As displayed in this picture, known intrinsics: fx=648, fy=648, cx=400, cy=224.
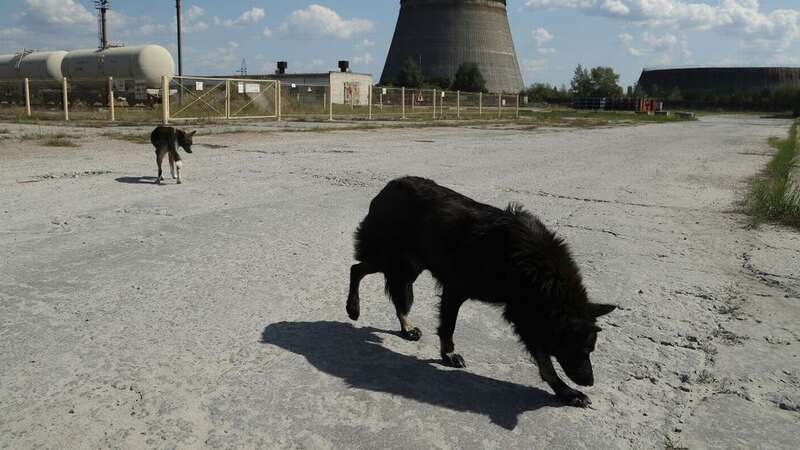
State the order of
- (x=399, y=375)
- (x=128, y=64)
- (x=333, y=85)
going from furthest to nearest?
(x=333, y=85)
(x=128, y=64)
(x=399, y=375)

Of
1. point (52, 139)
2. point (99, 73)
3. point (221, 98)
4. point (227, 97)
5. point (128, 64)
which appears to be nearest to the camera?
point (52, 139)

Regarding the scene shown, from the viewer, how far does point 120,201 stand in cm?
767

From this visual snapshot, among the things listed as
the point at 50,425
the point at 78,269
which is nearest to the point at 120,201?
the point at 78,269

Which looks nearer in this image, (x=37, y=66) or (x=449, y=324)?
(x=449, y=324)

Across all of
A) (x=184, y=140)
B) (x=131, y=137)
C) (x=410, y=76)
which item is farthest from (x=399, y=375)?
(x=410, y=76)

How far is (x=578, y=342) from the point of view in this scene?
9.54 ft

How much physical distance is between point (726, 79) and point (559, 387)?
140 meters

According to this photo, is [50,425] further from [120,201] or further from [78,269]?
[120,201]

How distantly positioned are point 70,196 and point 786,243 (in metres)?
8.07

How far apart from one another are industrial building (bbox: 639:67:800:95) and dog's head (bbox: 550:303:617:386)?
437 feet

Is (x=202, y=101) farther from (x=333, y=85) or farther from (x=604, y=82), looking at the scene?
(x=604, y=82)

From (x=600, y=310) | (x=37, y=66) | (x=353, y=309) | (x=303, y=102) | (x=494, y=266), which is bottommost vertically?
(x=353, y=309)

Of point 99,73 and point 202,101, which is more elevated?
point 99,73

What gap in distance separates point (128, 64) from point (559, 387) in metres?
35.4
